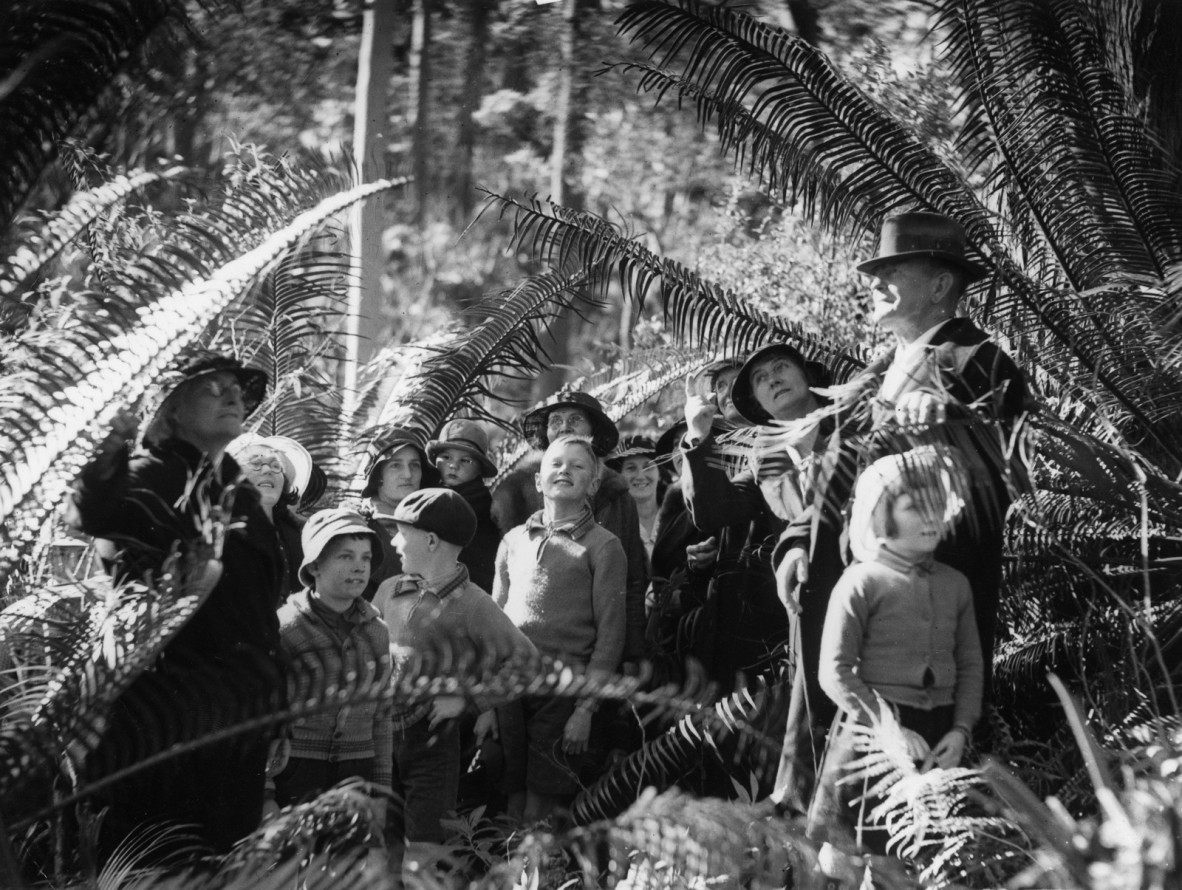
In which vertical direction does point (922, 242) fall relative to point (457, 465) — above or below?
above

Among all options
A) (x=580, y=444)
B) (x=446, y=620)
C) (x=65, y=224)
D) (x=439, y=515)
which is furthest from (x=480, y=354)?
(x=65, y=224)

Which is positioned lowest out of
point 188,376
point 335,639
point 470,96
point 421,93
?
point 335,639

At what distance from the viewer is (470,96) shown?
1519 cm

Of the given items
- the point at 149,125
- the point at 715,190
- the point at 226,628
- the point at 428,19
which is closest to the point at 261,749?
the point at 226,628

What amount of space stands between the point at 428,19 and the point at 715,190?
3.71 meters

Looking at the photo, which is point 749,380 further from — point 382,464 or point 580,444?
point 382,464

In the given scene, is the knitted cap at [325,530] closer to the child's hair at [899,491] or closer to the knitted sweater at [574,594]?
the knitted sweater at [574,594]

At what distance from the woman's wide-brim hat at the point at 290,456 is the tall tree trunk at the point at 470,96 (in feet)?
33.7

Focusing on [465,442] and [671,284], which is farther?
[465,442]

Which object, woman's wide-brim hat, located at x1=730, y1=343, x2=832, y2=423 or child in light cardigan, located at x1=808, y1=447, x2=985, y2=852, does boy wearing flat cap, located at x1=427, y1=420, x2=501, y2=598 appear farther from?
child in light cardigan, located at x1=808, y1=447, x2=985, y2=852

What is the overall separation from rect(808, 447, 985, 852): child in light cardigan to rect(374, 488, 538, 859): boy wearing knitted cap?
113cm

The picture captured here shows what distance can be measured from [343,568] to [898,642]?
167 centimetres

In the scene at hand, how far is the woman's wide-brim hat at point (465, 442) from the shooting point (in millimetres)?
5762

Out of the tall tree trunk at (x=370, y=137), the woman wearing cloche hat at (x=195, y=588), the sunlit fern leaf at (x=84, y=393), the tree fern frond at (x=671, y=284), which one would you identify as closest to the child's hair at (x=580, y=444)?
the tree fern frond at (x=671, y=284)
